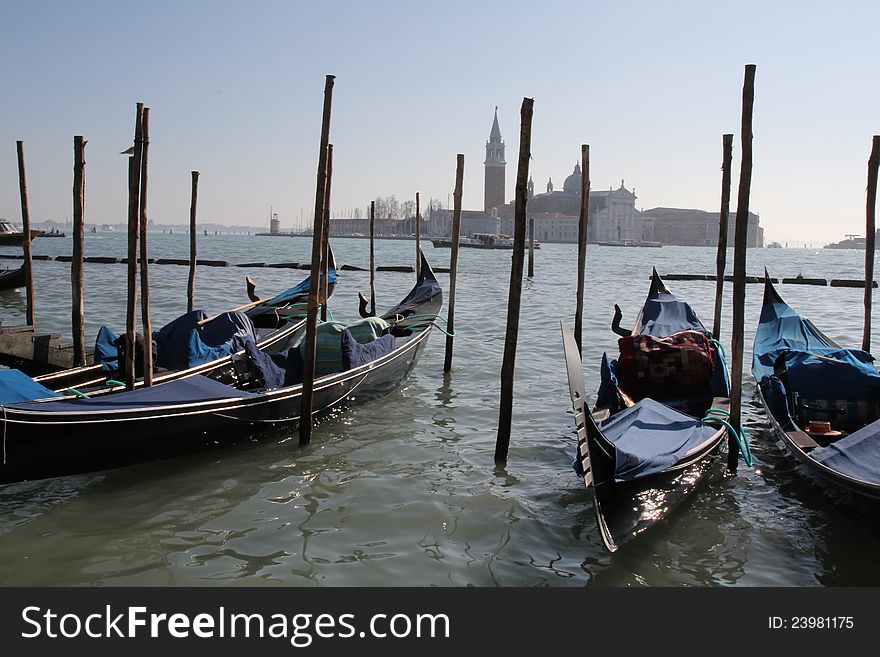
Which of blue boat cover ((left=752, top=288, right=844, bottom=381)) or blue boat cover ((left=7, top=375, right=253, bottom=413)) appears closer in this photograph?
blue boat cover ((left=7, top=375, right=253, bottom=413))

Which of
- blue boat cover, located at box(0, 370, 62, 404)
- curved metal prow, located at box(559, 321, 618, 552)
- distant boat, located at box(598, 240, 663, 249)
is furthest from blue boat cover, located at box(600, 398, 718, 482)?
distant boat, located at box(598, 240, 663, 249)

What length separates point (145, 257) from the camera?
4594mm

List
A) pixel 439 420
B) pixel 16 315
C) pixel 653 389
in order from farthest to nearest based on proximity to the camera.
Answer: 1. pixel 16 315
2. pixel 439 420
3. pixel 653 389

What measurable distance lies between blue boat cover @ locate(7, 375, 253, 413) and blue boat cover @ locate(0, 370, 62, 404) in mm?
116

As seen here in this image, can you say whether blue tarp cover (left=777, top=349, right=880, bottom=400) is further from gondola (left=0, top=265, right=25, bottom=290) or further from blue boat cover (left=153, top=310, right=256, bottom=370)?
gondola (left=0, top=265, right=25, bottom=290)

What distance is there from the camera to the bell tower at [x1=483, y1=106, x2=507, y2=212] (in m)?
85.1

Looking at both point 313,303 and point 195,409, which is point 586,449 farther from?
point 195,409

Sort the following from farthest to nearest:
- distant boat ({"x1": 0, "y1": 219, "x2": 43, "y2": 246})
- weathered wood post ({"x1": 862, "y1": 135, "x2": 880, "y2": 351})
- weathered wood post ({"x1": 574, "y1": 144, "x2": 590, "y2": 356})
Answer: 1. distant boat ({"x1": 0, "y1": 219, "x2": 43, "y2": 246})
2. weathered wood post ({"x1": 574, "y1": 144, "x2": 590, "y2": 356})
3. weathered wood post ({"x1": 862, "y1": 135, "x2": 880, "y2": 351})

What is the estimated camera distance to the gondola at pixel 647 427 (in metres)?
2.80
